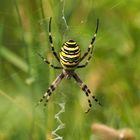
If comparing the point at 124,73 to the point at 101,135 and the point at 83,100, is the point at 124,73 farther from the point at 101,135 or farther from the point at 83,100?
the point at 101,135

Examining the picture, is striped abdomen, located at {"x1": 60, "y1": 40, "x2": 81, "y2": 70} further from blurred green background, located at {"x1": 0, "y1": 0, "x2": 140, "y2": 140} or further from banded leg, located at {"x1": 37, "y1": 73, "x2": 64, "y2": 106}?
banded leg, located at {"x1": 37, "y1": 73, "x2": 64, "y2": 106}

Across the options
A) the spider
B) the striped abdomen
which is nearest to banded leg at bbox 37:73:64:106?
the spider

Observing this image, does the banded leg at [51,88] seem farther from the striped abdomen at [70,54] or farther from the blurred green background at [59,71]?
the striped abdomen at [70,54]

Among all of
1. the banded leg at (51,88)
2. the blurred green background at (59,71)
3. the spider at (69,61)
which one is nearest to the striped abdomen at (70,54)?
the spider at (69,61)

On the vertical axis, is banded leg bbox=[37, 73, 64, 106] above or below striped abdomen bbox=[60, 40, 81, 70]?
above

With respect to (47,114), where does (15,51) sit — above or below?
above

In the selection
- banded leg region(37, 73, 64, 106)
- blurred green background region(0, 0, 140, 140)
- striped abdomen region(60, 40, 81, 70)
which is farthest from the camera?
banded leg region(37, 73, 64, 106)

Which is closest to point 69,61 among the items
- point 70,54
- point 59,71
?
point 70,54

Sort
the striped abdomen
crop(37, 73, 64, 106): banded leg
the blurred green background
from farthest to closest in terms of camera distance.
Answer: crop(37, 73, 64, 106): banded leg
the blurred green background
the striped abdomen

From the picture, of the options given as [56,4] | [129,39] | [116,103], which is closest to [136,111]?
[116,103]
